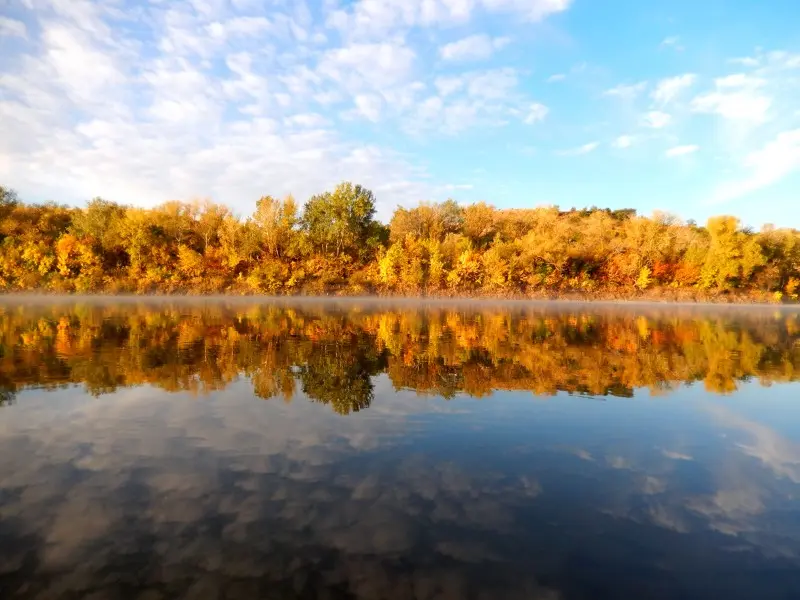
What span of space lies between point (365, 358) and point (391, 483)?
11747 millimetres

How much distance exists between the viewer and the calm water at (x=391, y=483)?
5.38 meters

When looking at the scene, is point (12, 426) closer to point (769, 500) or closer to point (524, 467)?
point (524, 467)

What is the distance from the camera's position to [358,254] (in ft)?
278

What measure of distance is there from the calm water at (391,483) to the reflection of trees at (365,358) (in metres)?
0.23

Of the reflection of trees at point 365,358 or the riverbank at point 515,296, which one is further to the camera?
the riverbank at point 515,296

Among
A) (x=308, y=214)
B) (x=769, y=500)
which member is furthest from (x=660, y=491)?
(x=308, y=214)

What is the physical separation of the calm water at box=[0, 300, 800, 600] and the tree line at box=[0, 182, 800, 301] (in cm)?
6340

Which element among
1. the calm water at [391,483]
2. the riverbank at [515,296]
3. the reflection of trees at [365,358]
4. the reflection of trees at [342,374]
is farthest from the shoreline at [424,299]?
the calm water at [391,483]

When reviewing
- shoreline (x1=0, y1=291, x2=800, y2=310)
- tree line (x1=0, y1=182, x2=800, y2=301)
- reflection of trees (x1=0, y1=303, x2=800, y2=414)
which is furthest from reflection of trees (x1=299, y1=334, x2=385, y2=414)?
tree line (x1=0, y1=182, x2=800, y2=301)

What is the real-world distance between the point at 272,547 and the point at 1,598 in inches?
108

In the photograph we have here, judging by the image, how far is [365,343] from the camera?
78.4ft

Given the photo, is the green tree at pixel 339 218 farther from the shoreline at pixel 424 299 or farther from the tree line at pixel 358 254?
the shoreline at pixel 424 299

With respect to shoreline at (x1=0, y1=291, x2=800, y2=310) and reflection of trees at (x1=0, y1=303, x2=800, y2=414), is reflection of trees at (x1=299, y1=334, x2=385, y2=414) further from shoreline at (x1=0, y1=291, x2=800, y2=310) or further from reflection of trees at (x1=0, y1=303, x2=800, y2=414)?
shoreline at (x1=0, y1=291, x2=800, y2=310)

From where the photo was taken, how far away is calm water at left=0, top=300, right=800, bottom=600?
17.7ft
